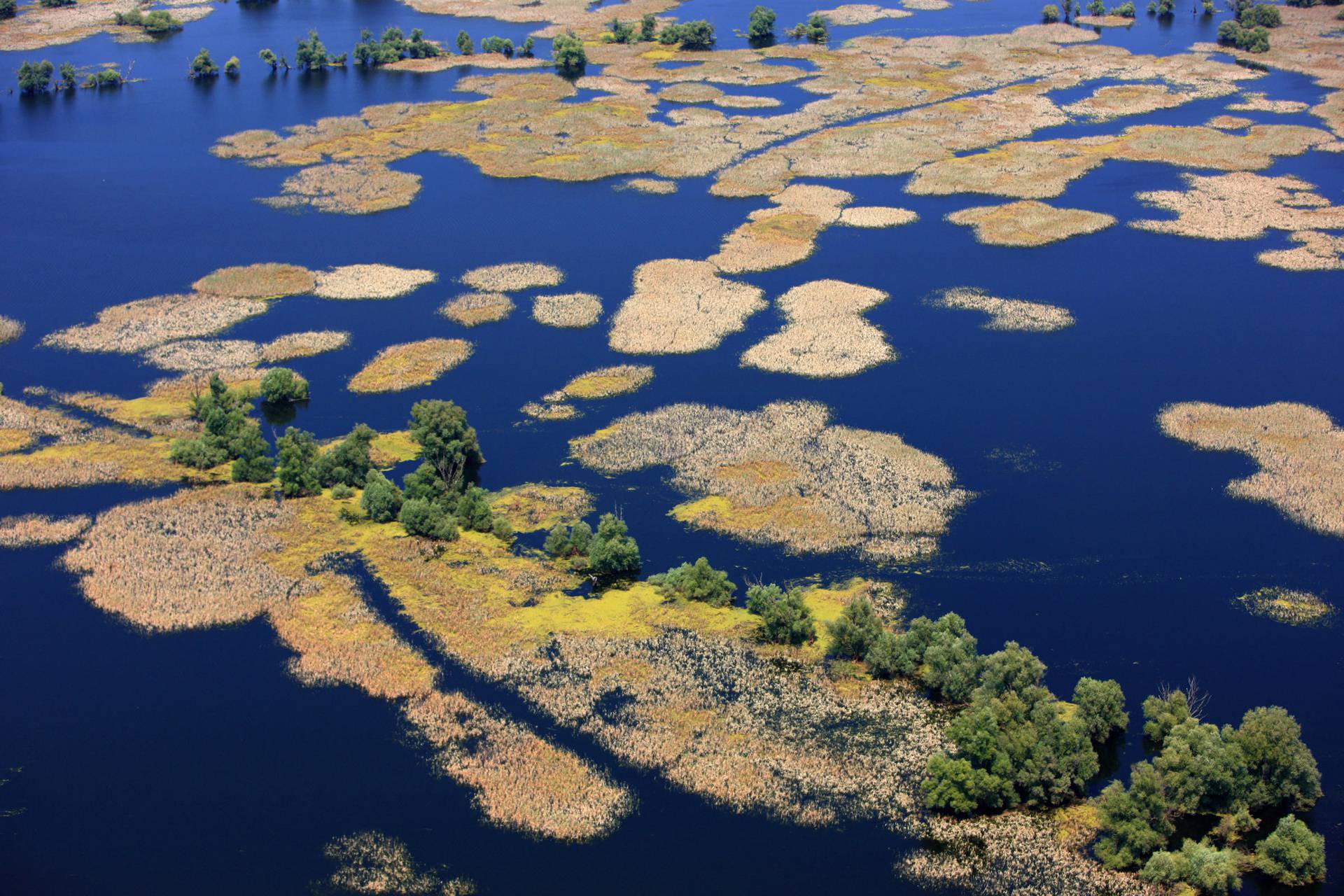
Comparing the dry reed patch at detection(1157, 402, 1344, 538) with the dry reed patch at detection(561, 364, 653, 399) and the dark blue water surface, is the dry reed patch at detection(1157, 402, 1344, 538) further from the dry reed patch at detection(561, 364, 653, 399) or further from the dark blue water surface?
the dry reed patch at detection(561, 364, 653, 399)

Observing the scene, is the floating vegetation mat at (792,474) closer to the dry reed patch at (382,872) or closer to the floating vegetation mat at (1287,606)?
the floating vegetation mat at (1287,606)

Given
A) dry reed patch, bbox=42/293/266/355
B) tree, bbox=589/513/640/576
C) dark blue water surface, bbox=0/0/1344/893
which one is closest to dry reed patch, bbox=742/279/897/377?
dark blue water surface, bbox=0/0/1344/893

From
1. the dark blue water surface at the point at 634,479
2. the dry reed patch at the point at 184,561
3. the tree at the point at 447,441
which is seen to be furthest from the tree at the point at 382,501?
the dark blue water surface at the point at 634,479

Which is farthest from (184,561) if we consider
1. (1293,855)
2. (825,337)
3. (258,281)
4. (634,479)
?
(1293,855)

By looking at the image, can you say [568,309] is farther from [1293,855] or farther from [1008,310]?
[1293,855]

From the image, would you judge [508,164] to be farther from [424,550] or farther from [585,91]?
[424,550]
